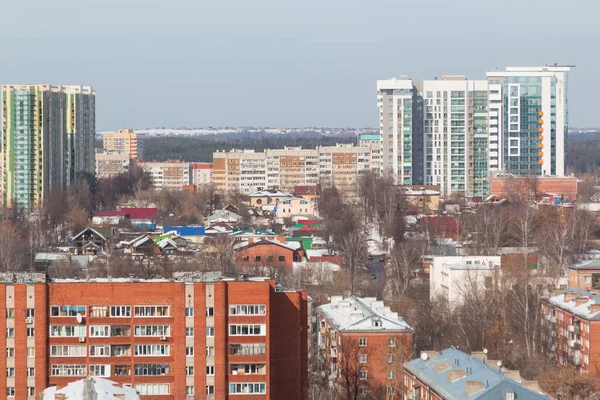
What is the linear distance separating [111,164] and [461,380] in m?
74.5

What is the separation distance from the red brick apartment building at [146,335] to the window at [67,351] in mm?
13

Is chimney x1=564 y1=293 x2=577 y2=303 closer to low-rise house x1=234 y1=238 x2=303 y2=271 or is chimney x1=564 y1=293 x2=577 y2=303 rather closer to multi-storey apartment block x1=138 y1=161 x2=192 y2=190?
low-rise house x1=234 y1=238 x2=303 y2=271

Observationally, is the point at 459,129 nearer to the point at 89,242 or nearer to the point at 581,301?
the point at 89,242

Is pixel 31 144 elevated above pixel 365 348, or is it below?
above

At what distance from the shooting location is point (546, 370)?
24.2 meters

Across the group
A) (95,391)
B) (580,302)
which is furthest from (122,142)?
(95,391)

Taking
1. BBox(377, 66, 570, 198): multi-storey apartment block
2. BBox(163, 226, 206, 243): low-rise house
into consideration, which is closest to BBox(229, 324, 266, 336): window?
BBox(163, 226, 206, 243): low-rise house

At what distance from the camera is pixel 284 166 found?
7944cm

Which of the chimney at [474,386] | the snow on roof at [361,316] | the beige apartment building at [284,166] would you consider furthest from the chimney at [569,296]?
the beige apartment building at [284,166]

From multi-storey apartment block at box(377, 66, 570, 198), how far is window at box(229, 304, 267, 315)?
45669 mm

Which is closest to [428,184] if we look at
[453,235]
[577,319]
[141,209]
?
[141,209]

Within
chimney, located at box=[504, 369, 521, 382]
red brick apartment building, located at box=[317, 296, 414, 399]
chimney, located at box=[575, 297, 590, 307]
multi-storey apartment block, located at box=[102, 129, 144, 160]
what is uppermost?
multi-storey apartment block, located at box=[102, 129, 144, 160]

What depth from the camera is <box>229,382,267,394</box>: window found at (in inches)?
800

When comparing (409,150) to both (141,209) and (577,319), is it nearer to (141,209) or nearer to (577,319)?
(141,209)
